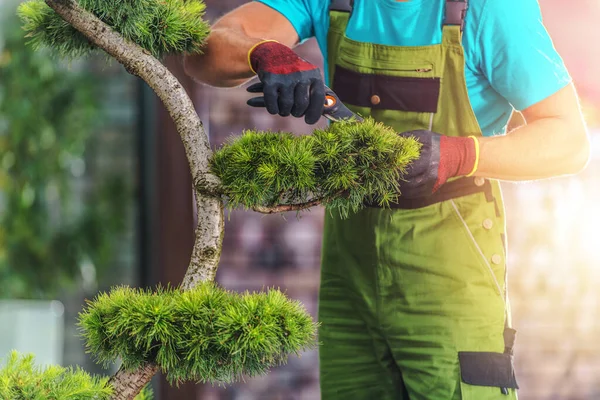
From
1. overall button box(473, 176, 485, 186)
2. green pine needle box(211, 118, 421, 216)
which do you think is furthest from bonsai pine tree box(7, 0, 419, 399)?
overall button box(473, 176, 485, 186)

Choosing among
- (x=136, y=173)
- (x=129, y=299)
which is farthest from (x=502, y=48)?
(x=136, y=173)

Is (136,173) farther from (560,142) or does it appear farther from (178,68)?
(560,142)

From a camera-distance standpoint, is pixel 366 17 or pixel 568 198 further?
pixel 568 198

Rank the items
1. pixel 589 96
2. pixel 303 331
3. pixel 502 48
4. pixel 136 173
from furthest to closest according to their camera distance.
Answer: pixel 136 173 < pixel 589 96 < pixel 502 48 < pixel 303 331

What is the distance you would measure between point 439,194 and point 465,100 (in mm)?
186

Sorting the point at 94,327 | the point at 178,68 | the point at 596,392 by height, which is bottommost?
the point at 596,392

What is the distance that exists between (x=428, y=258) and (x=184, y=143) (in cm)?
56

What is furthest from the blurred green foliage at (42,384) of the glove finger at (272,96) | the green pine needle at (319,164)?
the glove finger at (272,96)

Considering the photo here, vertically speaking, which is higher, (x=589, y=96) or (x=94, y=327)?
(x=589, y=96)

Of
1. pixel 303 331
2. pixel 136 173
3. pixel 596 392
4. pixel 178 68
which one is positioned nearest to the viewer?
pixel 303 331

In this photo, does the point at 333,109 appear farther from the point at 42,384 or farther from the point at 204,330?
the point at 42,384

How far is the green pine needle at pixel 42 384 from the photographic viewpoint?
3.51 feet

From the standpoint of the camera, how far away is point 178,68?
7.07 ft

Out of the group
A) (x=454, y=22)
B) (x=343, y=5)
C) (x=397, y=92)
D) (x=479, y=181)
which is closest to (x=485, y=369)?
(x=479, y=181)
